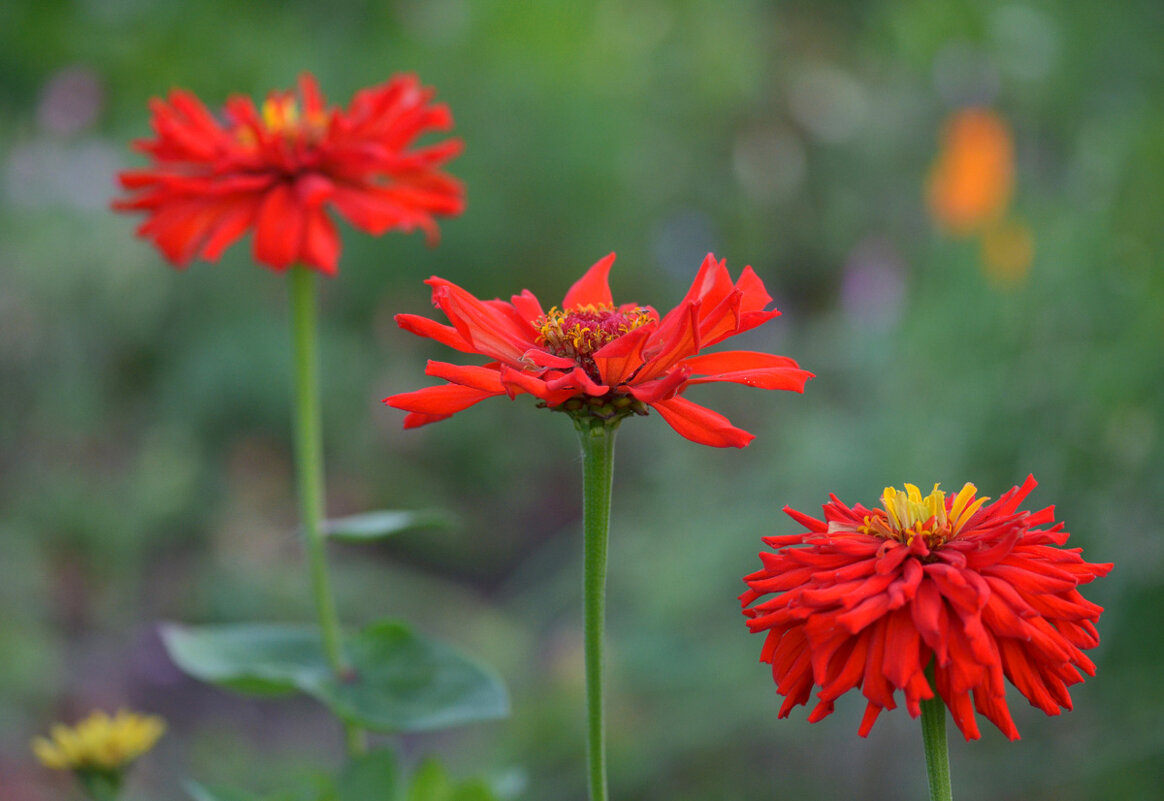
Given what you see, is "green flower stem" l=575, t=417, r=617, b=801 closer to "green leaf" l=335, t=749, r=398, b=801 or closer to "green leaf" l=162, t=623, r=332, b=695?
"green leaf" l=335, t=749, r=398, b=801

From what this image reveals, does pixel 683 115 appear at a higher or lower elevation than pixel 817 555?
higher

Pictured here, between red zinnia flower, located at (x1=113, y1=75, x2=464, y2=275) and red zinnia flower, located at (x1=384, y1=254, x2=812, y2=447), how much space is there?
0.42 meters

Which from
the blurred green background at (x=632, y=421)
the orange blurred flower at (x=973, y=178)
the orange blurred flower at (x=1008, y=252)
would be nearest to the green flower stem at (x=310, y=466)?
the blurred green background at (x=632, y=421)

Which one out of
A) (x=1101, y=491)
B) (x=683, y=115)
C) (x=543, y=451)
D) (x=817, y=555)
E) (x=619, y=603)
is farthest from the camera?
(x=683, y=115)

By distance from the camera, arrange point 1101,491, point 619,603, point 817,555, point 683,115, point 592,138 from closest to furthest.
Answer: point 817,555 → point 1101,491 → point 619,603 → point 592,138 → point 683,115

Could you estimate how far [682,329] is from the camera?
2.60 feet

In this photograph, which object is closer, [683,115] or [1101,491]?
[1101,491]

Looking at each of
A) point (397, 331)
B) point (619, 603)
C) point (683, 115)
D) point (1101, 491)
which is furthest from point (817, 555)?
point (683, 115)

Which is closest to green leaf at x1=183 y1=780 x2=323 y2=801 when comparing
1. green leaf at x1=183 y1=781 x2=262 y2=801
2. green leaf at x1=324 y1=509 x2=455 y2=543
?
green leaf at x1=183 y1=781 x2=262 y2=801

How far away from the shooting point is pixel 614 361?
0.83m

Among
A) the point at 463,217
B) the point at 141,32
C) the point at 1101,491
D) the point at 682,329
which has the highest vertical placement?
the point at 141,32

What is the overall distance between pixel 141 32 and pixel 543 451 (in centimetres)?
256

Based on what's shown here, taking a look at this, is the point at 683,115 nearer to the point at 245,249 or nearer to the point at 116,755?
the point at 245,249

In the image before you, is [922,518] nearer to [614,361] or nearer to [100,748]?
[614,361]
